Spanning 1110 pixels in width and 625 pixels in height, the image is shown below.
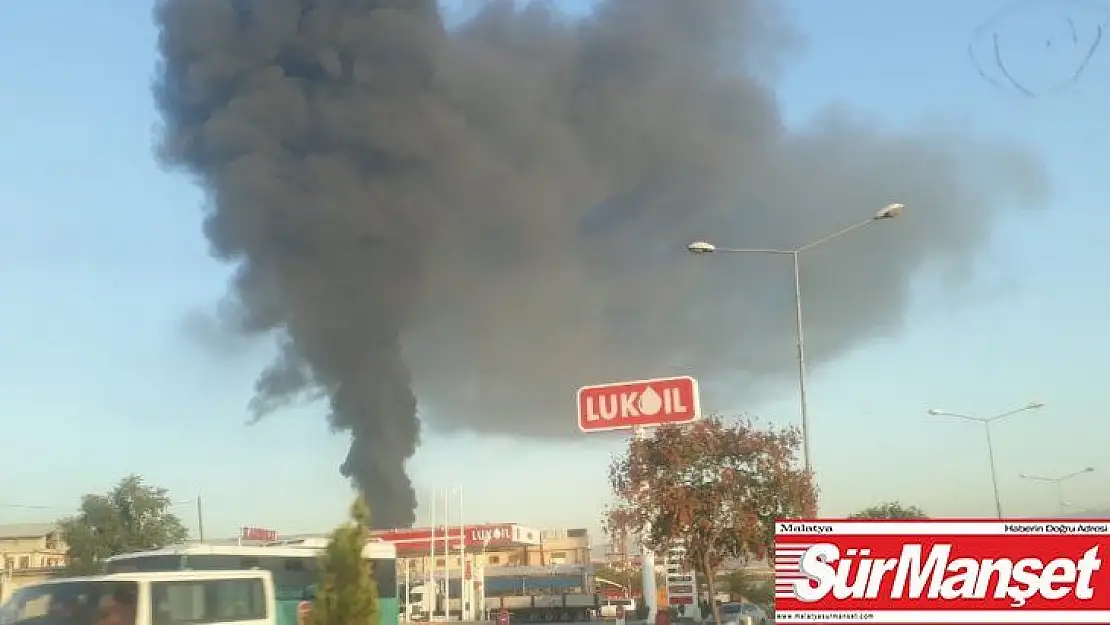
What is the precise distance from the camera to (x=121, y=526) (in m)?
60.1

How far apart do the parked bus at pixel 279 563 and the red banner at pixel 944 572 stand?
29.9ft

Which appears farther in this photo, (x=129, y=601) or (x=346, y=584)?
(x=346, y=584)

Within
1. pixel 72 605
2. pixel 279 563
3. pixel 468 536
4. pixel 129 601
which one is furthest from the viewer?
pixel 468 536

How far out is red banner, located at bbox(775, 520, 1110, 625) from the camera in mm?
11180

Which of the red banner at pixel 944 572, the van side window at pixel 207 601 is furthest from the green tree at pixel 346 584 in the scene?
the red banner at pixel 944 572

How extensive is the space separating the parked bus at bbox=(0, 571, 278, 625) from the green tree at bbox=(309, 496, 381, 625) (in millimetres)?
1649

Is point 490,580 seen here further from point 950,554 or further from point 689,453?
point 950,554

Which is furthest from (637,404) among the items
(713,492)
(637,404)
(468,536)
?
(468,536)

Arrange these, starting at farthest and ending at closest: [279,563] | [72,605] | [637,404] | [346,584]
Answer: [637,404] < [279,563] < [346,584] < [72,605]

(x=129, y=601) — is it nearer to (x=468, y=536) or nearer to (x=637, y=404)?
(x=637, y=404)

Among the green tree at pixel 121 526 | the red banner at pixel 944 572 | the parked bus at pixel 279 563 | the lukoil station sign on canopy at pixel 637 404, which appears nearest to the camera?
the red banner at pixel 944 572

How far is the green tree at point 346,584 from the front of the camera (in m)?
10.8

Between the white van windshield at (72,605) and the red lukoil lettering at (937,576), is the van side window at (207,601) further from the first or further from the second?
the red lukoil lettering at (937,576)

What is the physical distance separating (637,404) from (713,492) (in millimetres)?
15403
